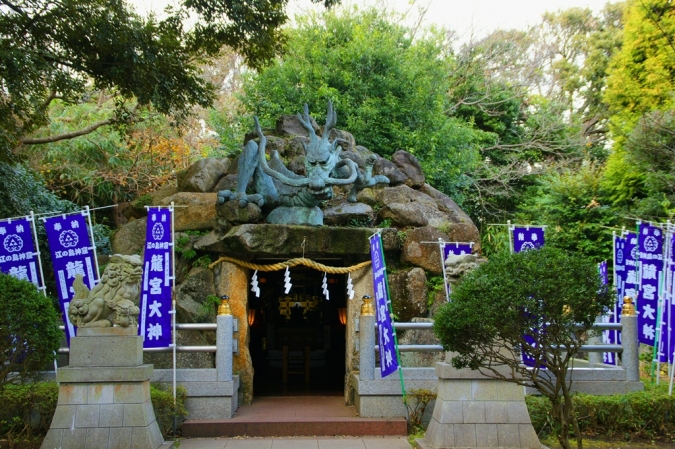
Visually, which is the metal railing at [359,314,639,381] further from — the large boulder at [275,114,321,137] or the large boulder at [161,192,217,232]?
the large boulder at [275,114,321,137]

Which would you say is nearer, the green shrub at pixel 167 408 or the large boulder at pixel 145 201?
the green shrub at pixel 167 408

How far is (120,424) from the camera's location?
6711 mm

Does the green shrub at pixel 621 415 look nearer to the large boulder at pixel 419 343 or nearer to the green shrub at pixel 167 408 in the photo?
the large boulder at pixel 419 343

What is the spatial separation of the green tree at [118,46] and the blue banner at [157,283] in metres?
2.06

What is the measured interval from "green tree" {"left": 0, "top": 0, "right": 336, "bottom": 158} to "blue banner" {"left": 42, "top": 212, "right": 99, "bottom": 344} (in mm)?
1511

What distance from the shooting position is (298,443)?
7.94 meters

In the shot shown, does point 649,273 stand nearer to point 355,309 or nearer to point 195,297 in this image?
point 355,309

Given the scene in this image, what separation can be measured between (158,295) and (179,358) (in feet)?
4.71

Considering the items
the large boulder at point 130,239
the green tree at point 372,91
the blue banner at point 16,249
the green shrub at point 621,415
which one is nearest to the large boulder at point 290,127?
the green tree at point 372,91

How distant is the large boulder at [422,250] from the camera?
10742 mm

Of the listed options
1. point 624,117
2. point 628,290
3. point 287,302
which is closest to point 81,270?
point 287,302

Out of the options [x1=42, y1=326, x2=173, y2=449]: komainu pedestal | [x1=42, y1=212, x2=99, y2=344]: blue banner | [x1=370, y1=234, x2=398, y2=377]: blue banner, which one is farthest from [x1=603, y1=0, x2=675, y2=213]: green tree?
[x1=42, y1=326, x2=173, y2=449]: komainu pedestal

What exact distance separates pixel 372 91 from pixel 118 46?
328 inches

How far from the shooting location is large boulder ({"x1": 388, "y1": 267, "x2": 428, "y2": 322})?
408 inches
